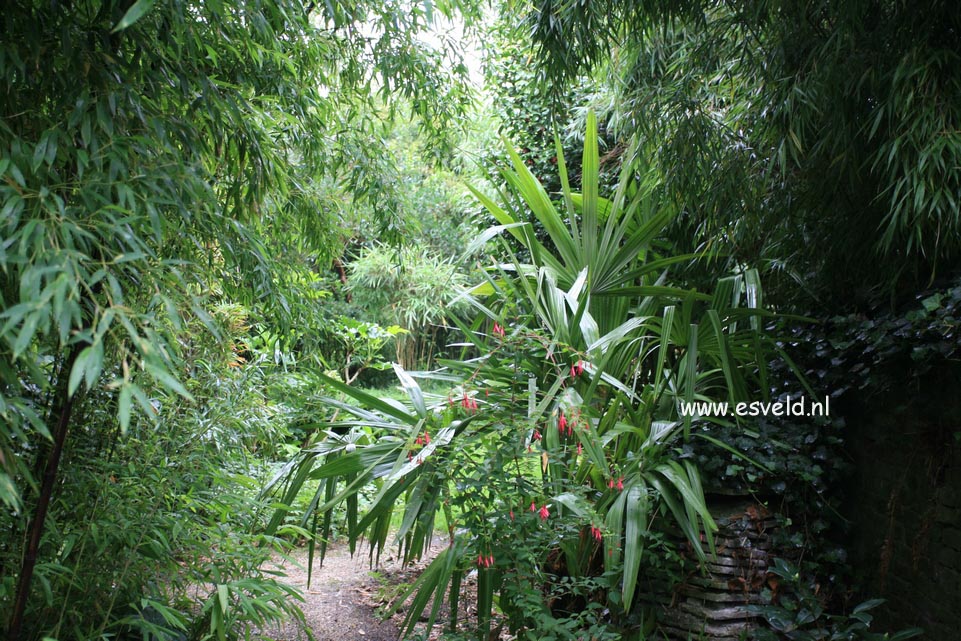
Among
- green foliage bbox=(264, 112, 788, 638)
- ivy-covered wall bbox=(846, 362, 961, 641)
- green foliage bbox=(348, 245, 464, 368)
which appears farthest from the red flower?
green foliage bbox=(348, 245, 464, 368)

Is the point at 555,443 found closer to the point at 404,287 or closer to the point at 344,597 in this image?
the point at 344,597

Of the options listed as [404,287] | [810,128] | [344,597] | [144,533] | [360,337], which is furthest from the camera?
[404,287]

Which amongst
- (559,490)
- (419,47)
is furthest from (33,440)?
(419,47)

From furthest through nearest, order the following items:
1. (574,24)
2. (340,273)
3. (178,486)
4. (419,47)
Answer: (340,273) → (419,47) → (574,24) → (178,486)

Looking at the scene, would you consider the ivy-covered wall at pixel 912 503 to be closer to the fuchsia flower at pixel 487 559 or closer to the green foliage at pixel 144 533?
the fuchsia flower at pixel 487 559

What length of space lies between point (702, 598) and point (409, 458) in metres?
1.07

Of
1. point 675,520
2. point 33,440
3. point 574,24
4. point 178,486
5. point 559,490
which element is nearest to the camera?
point 33,440

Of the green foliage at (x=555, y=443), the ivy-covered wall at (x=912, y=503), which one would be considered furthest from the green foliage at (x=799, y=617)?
the green foliage at (x=555, y=443)

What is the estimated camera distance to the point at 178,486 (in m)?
2.05

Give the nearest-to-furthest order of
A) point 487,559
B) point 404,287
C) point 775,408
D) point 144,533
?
point 144,533, point 487,559, point 775,408, point 404,287

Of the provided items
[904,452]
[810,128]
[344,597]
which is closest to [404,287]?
[344,597]

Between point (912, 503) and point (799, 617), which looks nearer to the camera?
point (799, 617)

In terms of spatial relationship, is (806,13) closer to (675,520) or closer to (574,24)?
(574,24)

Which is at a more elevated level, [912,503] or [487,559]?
[912,503]
